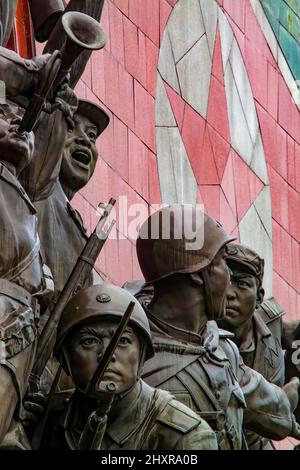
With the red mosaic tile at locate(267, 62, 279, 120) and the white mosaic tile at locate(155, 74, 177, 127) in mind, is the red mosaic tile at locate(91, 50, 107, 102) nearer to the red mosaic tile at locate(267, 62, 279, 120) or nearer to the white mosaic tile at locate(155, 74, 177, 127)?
the white mosaic tile at locate(155, 74, 177, 127)

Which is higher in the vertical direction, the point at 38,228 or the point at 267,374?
the point at 38,228

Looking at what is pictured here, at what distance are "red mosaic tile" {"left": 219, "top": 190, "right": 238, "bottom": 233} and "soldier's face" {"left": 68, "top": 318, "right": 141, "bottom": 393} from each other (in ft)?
22.5

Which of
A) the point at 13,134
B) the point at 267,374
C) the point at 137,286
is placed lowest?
the point at 267,374

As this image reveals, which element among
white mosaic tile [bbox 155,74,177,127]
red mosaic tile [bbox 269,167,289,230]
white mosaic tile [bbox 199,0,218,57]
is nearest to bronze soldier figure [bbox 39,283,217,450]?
white mosaic tile [bbox 155,74,177,127]

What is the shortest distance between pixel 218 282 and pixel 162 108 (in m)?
5.22

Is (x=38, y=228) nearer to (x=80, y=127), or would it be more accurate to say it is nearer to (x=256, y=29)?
(x=80, y=127)

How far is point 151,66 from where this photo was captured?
784 inches

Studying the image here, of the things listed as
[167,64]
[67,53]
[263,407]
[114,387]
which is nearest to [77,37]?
[67,53]

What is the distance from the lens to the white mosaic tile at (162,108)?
19984 millimetres

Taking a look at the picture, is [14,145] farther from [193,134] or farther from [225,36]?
[225,36]

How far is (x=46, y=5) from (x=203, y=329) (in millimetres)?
1712

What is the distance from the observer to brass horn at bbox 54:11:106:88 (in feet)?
46.8

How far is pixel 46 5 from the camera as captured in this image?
52.0ft
